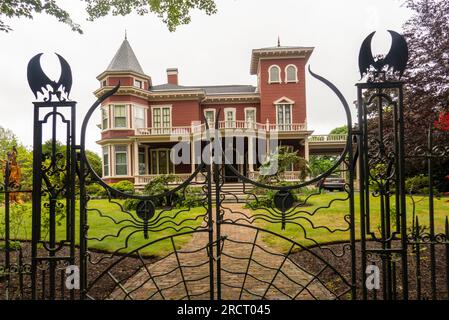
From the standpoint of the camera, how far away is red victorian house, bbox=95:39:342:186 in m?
24.0

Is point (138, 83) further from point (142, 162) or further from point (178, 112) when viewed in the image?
point (142, 162)


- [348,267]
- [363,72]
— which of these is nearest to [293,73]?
[348,267]

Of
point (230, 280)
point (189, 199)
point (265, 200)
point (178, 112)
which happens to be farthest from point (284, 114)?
point (189, 199)

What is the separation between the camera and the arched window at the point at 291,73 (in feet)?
80.8

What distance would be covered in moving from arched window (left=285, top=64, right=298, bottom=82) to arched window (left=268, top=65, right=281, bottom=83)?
1.94 feet

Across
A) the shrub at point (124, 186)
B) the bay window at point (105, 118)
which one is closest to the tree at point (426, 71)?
the shrub at point (124, 186)

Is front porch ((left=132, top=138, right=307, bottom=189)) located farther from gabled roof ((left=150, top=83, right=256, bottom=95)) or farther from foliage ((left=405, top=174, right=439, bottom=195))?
foliage ((left=405, top=174, right=439, bottom=195))

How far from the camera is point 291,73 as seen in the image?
2472 centimetres

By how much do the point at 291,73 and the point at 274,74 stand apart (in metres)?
1.27

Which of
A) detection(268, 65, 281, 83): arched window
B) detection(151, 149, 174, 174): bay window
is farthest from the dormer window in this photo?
detection(268, 65, 281, 83): arched window

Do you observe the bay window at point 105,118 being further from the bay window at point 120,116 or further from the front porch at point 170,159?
the front porch at point 170,159

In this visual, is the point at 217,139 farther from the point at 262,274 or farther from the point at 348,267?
the point at 348,267

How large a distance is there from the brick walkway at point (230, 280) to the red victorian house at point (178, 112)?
16791 millimetres
